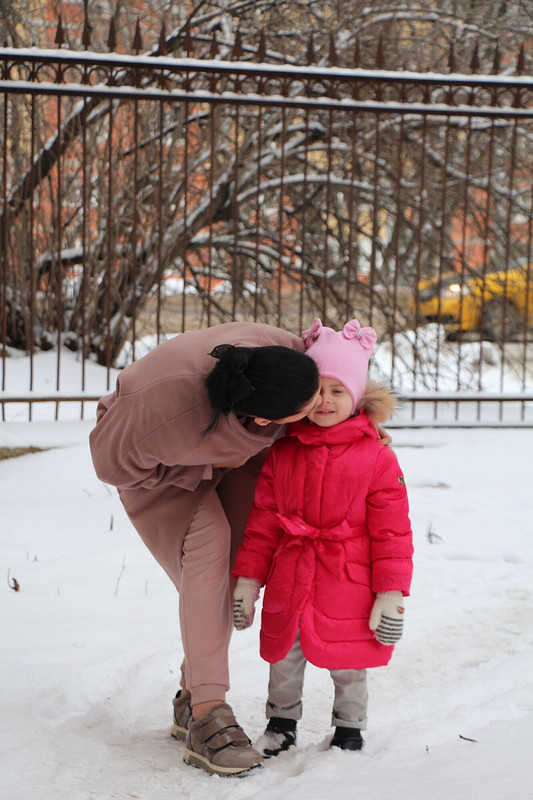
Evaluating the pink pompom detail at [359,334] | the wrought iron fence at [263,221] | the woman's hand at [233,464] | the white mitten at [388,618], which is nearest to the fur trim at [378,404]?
the pink pompom detail at [359,334]

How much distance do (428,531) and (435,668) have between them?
115cm

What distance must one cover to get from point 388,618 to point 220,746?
0.50 metres

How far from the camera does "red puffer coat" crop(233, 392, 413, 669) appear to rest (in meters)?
2.33

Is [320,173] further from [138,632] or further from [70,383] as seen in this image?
[138,632]

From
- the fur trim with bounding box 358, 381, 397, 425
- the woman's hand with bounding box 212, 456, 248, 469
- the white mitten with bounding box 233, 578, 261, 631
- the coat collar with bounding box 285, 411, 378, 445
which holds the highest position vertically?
the fur trim with bounding box 358, 381, 397, 425

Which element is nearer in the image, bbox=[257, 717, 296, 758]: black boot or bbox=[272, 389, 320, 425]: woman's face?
bbox=[272, 389, 320, 425]: woman's face

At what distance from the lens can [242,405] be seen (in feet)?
7.11

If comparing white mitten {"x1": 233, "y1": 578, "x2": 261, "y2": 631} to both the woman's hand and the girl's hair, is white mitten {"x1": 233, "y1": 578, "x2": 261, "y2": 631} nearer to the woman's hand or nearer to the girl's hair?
the woman's hand

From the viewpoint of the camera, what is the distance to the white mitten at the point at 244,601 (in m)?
2.40

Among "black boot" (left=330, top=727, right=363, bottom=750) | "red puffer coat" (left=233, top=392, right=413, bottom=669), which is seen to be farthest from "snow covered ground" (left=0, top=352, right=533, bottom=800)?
"red puffer coat" (left=233, top=392, right=413, bottom=669)

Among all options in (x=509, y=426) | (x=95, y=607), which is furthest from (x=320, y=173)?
(x=95, y=607)

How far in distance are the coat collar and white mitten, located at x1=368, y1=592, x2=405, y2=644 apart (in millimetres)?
399

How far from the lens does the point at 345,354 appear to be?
2.39 metres

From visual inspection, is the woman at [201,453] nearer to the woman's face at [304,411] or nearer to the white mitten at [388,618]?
the woman's face at [304,411]
